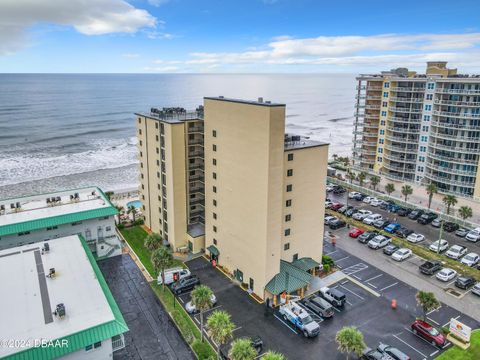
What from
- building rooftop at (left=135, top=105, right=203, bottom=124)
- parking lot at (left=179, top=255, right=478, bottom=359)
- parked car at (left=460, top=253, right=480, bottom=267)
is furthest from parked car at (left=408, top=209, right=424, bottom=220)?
building rooftop at (left=135, top=105, right=203, bottom=124)

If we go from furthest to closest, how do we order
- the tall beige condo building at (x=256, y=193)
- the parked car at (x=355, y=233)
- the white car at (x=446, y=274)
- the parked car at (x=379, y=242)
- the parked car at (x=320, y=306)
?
the parked car at (x=355, y=233)
the parked car at (x=379, y=242)
the white car at (x=446, y=274)
the tall beige condo building at (x=256, y=193)
the parked car at (x=320, y=306)

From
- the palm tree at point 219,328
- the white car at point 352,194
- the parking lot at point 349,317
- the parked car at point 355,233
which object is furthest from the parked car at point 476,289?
the white car at point 352,194

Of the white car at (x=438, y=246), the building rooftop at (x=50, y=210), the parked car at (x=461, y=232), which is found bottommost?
the white car at (x=438, y=246)

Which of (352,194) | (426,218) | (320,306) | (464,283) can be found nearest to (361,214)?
(426,218)

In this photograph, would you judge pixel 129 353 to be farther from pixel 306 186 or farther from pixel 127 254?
pixel 306 186

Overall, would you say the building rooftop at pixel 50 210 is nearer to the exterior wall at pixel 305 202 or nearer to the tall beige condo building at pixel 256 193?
the tall beige condo building at pixel 256 193

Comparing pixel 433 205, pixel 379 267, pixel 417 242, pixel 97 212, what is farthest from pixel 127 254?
pixel 433 205

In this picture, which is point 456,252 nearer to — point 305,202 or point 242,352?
point 305,202
